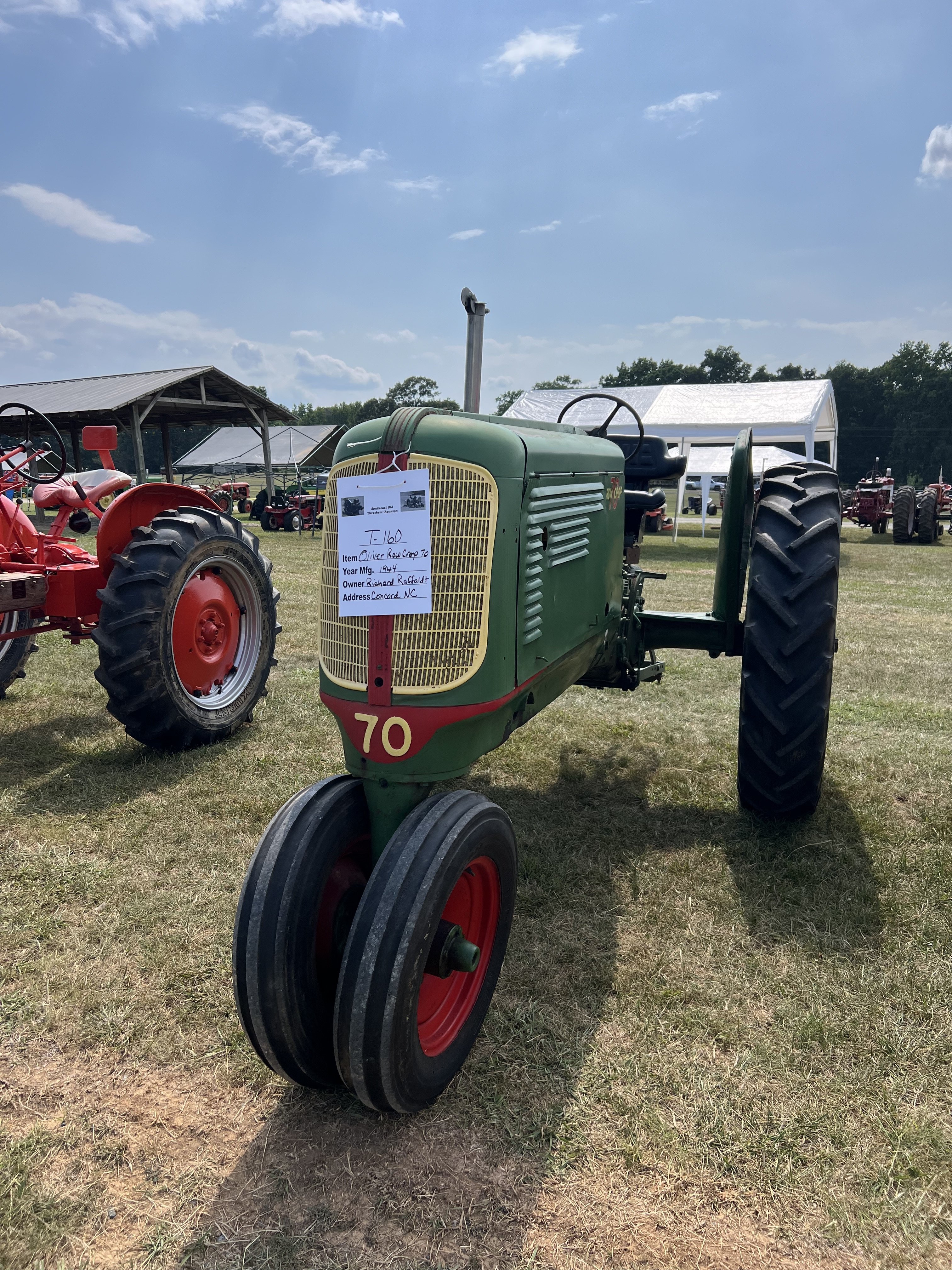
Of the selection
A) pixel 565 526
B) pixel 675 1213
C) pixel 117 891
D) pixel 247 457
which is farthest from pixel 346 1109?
pixel 247 457

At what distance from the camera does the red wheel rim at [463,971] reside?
209 centimetres

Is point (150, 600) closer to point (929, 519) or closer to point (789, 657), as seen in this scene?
point (789, 657)

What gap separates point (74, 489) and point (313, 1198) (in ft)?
15.9

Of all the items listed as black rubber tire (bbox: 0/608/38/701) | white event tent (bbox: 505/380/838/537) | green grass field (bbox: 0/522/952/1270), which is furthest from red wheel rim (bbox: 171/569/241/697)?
white event tent (bbox: 505/380/838/537)

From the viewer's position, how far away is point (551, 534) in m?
2.62

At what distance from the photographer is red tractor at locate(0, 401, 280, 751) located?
13.5 feet

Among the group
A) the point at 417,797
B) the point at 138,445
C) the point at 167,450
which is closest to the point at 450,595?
the point at 417,797

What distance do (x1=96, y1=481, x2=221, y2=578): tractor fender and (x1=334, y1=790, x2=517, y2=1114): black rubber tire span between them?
3.15 meters

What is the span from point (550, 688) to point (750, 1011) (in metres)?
1.17

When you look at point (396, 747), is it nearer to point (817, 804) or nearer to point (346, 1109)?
point (346, 1109)

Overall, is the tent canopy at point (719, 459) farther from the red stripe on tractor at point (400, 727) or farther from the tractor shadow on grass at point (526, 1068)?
the red stripe on tractor at point (400, 727)

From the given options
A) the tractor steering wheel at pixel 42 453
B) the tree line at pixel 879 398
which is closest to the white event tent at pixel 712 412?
the tractor steering wheel at pixel 42 453

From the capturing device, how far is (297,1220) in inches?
67.5

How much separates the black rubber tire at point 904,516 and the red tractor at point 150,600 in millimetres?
17793
